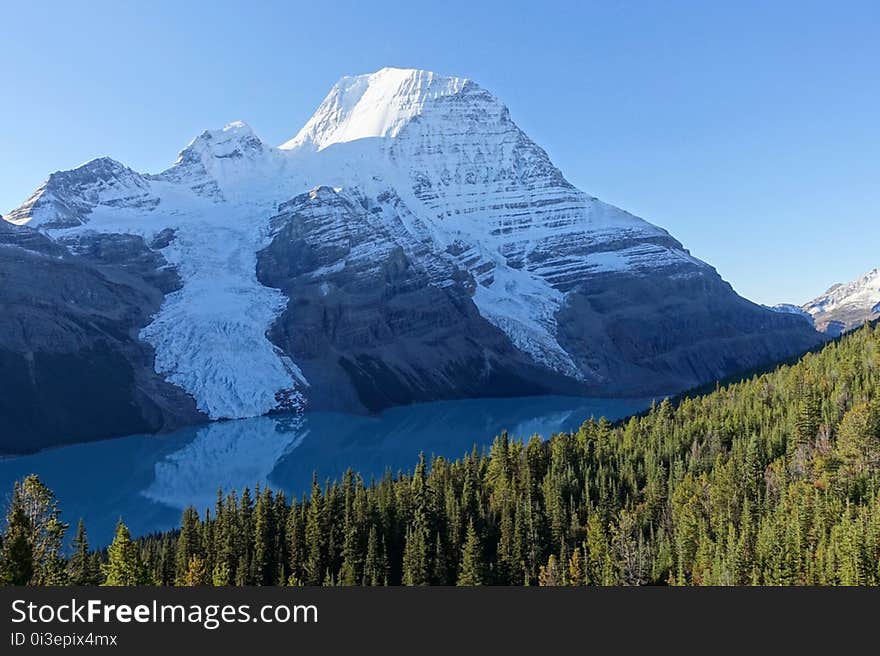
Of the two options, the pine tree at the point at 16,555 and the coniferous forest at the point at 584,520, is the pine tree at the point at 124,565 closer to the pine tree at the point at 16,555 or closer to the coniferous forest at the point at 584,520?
the coniferous forest at the point at 584,520

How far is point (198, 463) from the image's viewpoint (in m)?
154

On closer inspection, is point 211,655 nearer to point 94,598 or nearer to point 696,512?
point 94,598

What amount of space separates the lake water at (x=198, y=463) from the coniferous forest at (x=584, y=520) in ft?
158

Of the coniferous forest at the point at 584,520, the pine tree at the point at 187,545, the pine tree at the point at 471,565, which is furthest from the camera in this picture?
the pine tree at the point at 187,545

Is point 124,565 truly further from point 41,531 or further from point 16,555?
point 16,555

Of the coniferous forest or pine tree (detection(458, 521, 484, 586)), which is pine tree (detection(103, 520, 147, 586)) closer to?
the coniferous forest

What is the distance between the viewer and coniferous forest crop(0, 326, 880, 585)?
44.2 m

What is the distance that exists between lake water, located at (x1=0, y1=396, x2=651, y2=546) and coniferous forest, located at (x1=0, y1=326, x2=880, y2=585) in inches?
1895

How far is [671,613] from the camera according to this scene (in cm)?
2283

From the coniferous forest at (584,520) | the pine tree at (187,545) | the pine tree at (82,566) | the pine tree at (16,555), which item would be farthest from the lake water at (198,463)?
the pine tree at (16,555)

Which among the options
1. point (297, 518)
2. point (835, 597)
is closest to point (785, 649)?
point (835, 597)

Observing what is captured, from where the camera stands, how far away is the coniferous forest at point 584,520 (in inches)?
1738

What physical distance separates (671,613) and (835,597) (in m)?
5.12

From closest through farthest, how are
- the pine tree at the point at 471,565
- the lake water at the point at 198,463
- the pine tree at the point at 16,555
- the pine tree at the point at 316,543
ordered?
1. the pine tree at the point at 16,555
2. the pine tree at the point at 471,565
3. the pine tree at the point at 316,543
4. the lake water at the point at 198,463
